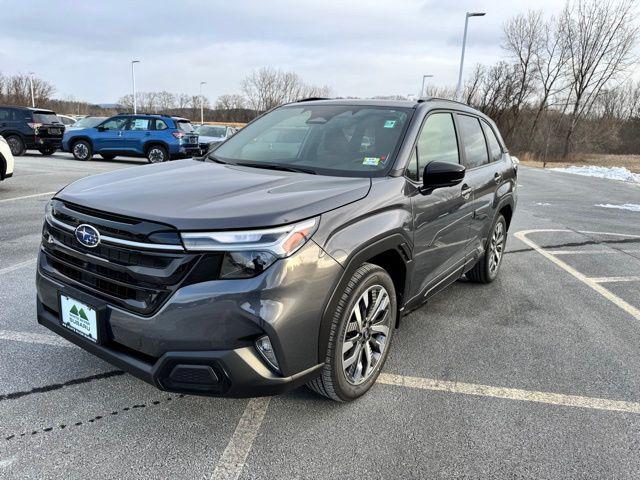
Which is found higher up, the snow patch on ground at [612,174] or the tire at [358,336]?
the tire at [358,336]

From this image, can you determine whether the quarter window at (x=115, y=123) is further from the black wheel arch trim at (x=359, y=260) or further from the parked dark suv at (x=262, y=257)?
the black wheel arch trim at (x=359, y=260)

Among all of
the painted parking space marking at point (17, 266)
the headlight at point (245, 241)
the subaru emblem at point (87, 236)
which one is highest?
the headlight at point (245, 241)

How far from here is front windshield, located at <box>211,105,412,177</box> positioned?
3.11 metres

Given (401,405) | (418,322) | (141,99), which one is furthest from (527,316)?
(141,99)

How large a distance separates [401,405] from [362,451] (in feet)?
1.68

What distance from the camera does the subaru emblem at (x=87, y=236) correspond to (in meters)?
2.29

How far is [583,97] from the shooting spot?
1698 inches

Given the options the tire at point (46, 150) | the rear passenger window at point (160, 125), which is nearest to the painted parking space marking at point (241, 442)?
the rear passenger window at point (160, 125)

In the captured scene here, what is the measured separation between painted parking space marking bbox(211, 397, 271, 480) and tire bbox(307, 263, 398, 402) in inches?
13.8

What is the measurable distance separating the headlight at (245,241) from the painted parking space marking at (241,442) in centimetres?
102

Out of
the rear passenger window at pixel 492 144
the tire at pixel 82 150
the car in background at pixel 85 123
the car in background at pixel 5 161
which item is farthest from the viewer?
A: the car in background at pixel 85 123

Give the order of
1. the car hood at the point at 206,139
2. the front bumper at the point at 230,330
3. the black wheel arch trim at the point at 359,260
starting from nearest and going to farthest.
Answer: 1. the front bumper at the point at 230,330
2. the black wheel arch trim at the point at 359,260
3. the car hood at the point at 206,139

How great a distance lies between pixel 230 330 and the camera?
208 centimetres

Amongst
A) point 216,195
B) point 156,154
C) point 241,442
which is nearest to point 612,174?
point 156,154
